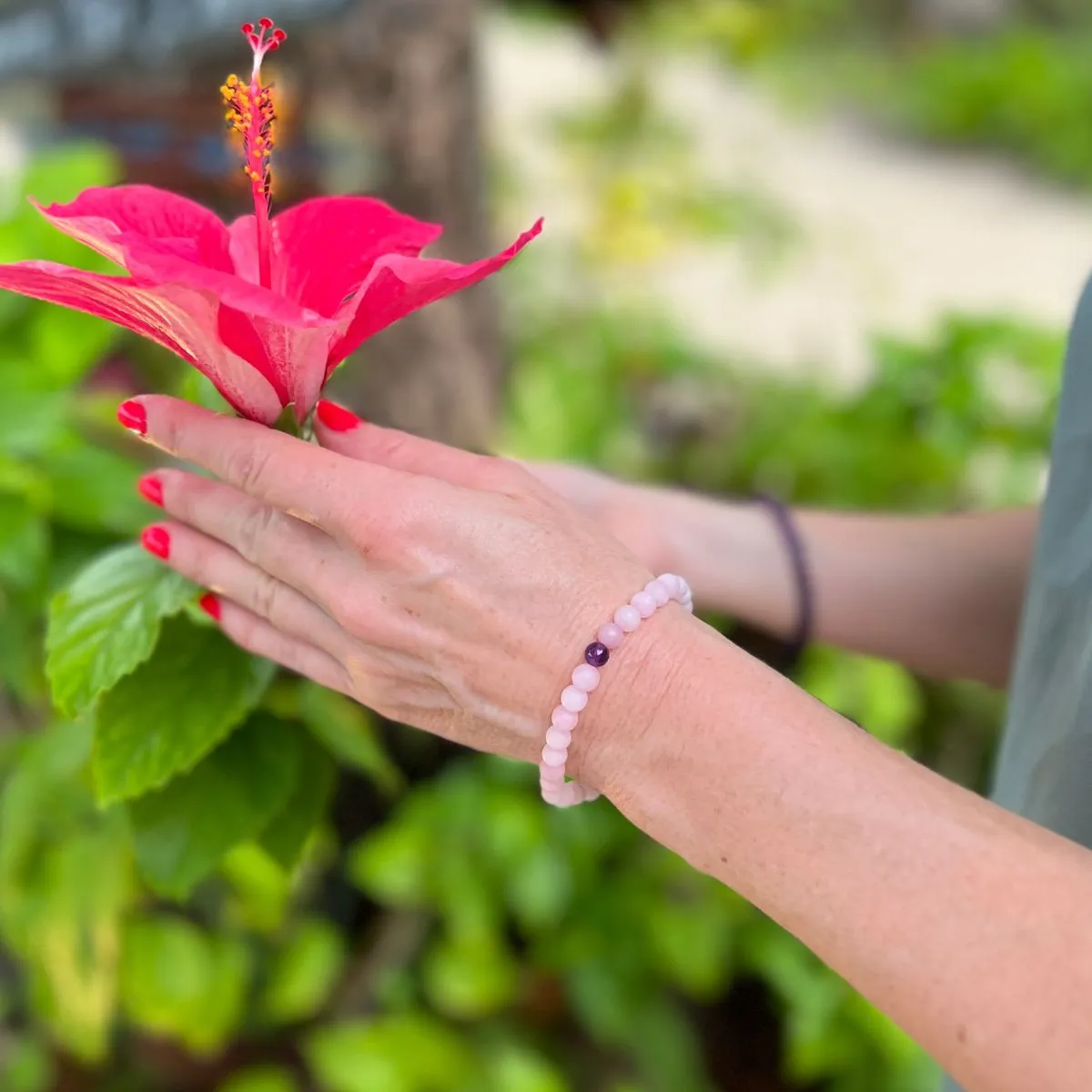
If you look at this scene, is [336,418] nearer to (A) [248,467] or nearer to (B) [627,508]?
(A) [248,467]

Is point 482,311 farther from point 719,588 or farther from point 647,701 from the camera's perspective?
point 647,701

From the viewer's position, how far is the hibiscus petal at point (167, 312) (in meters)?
0.40

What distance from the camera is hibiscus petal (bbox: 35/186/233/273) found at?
0.39m

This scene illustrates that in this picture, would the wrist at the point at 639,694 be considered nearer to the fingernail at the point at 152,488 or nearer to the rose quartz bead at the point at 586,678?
the rose quartz bead at the point at 586,678

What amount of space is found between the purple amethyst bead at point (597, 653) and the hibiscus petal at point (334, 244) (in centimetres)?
17

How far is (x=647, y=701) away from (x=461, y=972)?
2.56ft

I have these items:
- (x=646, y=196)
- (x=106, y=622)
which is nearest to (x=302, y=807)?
(x=106, y=622)

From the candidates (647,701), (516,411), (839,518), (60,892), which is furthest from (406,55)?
(647,701)

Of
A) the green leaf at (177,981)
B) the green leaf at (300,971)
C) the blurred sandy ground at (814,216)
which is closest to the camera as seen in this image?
the green leaf at (177,981)

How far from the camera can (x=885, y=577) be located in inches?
27.5

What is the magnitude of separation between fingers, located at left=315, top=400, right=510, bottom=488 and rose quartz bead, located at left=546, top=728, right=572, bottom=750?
0.34ft

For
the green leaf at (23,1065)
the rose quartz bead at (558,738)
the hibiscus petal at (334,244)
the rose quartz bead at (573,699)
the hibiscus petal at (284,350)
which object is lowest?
the green leaf at (23,1065)

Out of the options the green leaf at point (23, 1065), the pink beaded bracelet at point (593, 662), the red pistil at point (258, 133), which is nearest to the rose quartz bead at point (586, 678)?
the pink beaded bracelet at point (593, 662)

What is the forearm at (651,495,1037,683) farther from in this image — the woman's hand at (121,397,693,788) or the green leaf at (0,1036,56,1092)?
the green leaf at (0,1036,56,1092)
